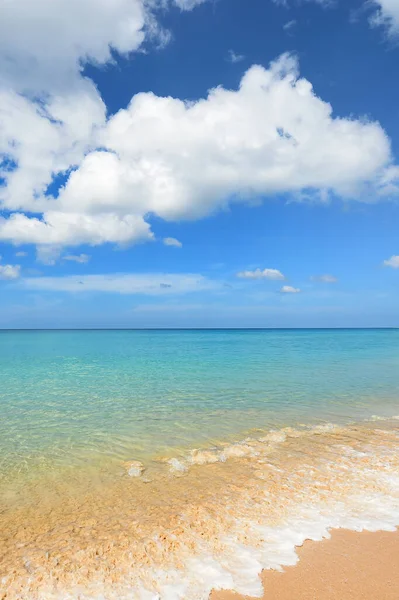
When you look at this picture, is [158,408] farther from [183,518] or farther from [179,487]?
[183,518]

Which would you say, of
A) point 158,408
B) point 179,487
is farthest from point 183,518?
point 158,408

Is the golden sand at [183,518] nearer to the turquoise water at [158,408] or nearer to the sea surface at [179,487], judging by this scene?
the sea surface at [179,487]

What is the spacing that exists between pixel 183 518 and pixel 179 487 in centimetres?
136

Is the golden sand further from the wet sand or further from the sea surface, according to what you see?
the wet sand

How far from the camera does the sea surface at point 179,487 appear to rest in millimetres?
A: 5023

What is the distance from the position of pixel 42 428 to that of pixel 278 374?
16.8 metres

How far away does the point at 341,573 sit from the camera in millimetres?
4875

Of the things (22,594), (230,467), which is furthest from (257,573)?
(230,467)

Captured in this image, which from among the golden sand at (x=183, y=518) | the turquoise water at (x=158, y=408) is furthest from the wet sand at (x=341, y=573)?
the turquoise water at (x=158, y=408)

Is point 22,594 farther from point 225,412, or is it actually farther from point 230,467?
point 225,412

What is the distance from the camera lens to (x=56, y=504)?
7086 millimetres

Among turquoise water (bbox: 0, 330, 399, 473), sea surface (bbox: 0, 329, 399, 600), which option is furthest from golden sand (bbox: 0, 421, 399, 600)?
turquoise water (bbox: 0, 330, 399, 473)

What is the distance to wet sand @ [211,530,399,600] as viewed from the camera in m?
4.52

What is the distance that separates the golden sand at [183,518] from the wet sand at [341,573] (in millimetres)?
202
